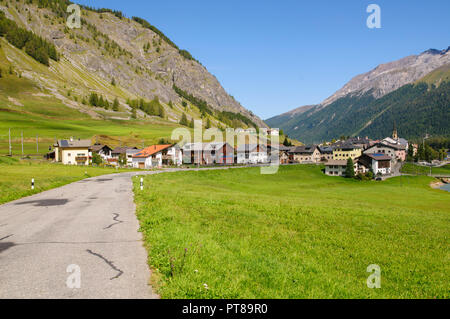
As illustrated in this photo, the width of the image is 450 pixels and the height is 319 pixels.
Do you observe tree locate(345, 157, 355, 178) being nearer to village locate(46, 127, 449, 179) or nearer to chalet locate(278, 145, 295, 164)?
village locate(46, 127, 449, 179)

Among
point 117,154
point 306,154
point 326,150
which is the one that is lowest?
point 306,154

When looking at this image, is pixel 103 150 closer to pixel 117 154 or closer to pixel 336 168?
pixel 117 154

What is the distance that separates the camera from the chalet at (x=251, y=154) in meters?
126

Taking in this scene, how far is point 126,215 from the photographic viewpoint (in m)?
16.2

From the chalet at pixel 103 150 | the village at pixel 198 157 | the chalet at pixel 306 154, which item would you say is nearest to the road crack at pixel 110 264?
the village at pixel 198 157

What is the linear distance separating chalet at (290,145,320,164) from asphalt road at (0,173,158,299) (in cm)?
13757

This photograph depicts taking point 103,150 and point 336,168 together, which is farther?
point 103,150

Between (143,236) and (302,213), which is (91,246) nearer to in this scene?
(143,236)

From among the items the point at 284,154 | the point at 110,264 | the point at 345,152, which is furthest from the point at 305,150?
the point at 110,264

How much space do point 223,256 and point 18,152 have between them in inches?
4589

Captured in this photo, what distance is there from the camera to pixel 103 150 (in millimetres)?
114438

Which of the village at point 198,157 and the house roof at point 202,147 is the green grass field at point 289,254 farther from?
the house roof at point 202,147

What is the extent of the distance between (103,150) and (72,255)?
114 meters
